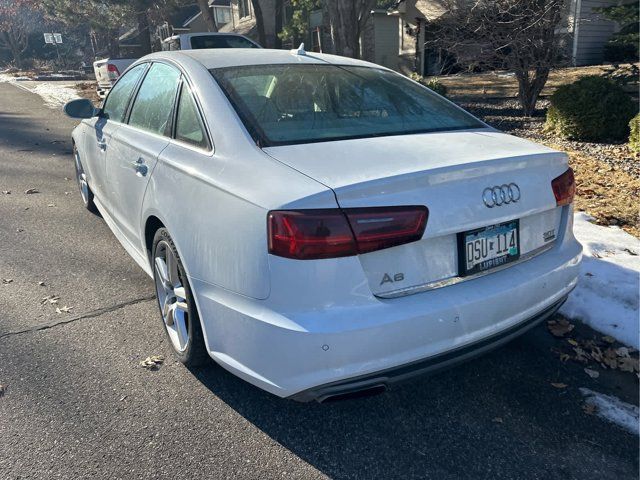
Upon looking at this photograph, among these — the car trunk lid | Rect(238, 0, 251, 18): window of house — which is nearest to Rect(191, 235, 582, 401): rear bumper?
the car trunk lid

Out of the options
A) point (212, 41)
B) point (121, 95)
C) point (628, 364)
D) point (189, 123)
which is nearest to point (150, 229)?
point (189, 123)

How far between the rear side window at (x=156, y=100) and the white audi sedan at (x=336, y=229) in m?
0.05

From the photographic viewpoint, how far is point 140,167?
10.3 feet

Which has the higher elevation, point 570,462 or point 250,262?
point 250,262

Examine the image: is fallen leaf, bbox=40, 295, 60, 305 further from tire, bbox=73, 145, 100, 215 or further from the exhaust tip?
the exhaust tip

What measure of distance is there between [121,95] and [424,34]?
2052cm

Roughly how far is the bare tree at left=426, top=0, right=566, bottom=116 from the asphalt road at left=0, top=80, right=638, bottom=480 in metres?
6.93

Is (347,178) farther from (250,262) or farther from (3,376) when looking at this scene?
(3,376)

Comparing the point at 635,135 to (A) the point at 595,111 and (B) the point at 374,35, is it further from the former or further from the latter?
(B) the point at 374,35

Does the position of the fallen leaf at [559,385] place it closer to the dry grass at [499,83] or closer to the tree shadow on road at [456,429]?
the tree shadow on road at [456,429]

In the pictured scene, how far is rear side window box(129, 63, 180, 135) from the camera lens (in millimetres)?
3107

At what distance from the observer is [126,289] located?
12.9 feet

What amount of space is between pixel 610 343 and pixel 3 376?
3.48m

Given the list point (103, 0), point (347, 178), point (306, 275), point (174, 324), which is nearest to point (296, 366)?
point (306, 275)
